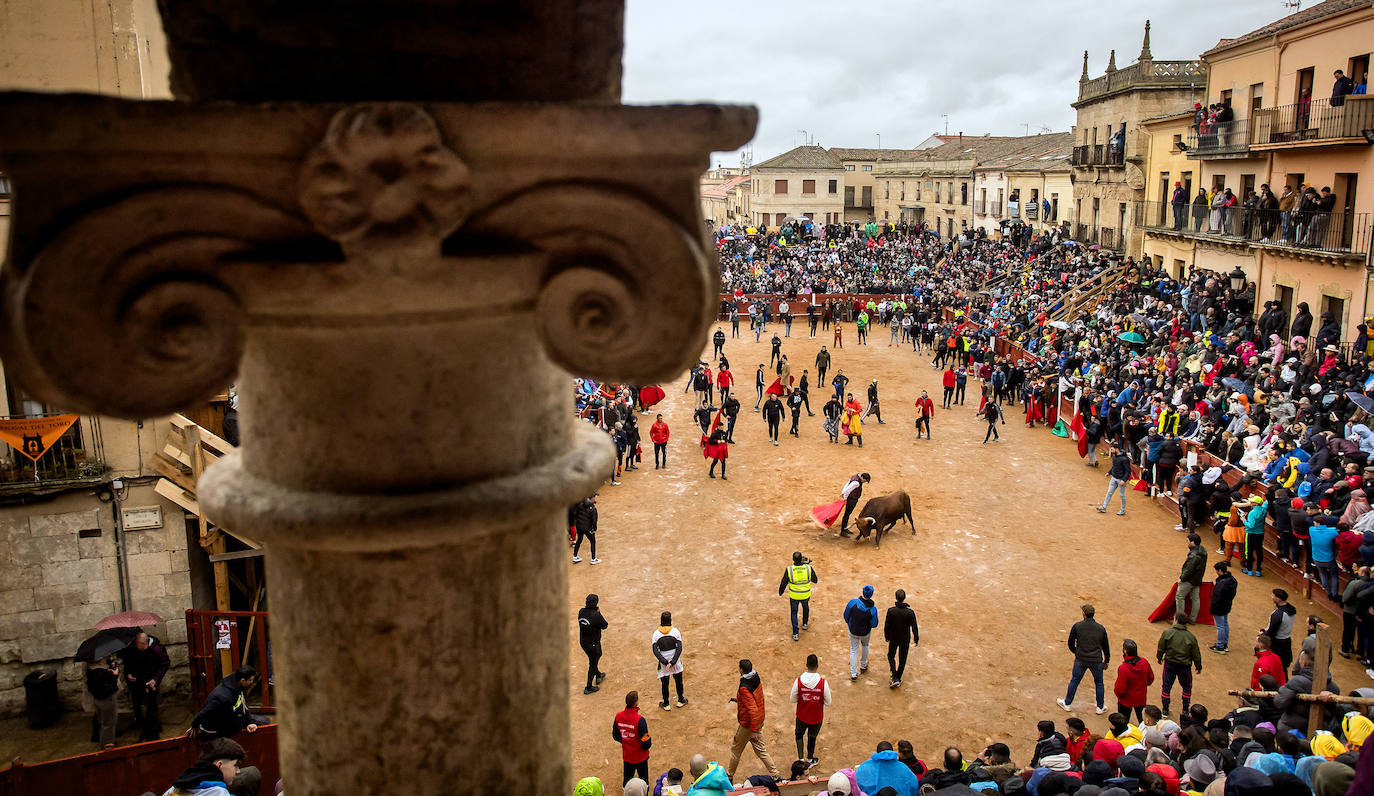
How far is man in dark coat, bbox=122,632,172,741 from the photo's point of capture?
40.0 ft

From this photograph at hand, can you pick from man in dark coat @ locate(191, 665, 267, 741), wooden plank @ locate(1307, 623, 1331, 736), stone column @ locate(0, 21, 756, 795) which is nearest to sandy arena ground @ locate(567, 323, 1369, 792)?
wooden plank @ locate(1307, 623, 1331, 736)

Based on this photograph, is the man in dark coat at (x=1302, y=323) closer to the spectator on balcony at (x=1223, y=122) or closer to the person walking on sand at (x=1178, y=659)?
the spectator on balcony at (x=1223, y=122)

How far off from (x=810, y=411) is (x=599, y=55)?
27.7 m

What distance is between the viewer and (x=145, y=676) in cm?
1223

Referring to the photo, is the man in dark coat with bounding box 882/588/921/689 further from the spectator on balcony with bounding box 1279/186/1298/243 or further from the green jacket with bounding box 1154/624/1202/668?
the spectator on balcony with bounding box 1279/186/1298/243

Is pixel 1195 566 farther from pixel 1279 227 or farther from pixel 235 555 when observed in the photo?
pixel 1279 227

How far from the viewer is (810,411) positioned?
1160 inches

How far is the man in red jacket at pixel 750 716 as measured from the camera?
10867 mm

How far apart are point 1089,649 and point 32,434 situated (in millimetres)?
13222

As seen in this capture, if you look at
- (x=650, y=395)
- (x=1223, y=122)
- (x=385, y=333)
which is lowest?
(x=650, y=395)

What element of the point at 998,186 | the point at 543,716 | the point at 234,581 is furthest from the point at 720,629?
the point at 998,186

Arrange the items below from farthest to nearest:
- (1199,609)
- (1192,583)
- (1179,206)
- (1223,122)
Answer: (1179,206) < (1223,122) < (1199,609) < (1192,583)

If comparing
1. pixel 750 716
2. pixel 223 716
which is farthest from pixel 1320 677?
pixel 223 716

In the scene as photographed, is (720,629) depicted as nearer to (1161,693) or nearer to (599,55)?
(1161,693)
